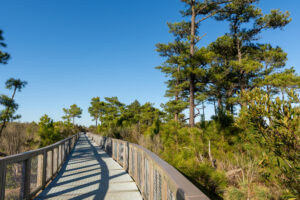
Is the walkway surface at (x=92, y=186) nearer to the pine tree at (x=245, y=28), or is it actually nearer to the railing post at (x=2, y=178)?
the railing post at (x=2, y=178)

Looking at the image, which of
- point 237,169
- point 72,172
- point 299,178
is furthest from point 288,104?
point 72,172

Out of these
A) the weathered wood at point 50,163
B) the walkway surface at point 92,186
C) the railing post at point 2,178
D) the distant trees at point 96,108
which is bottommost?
the walkway surface at point 92,186

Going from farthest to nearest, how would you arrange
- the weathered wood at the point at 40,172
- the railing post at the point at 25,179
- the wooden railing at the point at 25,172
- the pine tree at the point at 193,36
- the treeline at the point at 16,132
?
the pine tree at the point at 193,36 < the treeline at the point at 16,132 < the weathered wood at the point at 40,172 < the railing post at the point at 25,179 < the wooden railing at the point at 25,172

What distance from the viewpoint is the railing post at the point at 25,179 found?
11.4 feet

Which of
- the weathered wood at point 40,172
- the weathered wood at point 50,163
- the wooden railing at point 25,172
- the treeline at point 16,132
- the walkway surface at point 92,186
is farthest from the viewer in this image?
the treeline at point 16,132

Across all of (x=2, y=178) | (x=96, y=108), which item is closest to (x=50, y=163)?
(x=2, y=178)

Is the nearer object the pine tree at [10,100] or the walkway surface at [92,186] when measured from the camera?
the walkway surface at [92,186]

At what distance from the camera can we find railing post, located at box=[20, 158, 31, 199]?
349 cm

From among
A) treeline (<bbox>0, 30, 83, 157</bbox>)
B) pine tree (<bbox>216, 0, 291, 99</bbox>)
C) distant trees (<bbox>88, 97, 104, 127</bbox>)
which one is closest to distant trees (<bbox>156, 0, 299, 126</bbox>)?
pine tree (<bbox>216, 0, 291, 99</bbox>)

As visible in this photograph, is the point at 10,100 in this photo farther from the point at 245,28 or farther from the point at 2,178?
the point at 245,28

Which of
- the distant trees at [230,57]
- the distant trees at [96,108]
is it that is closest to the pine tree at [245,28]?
the distant trees at [230,57]

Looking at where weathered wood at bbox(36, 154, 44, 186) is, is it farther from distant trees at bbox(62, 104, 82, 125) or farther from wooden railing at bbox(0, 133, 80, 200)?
distant trees at bbox(62, 104, 82, 125)

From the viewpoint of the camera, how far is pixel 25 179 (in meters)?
3.61

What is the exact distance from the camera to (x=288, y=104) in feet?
9.82
